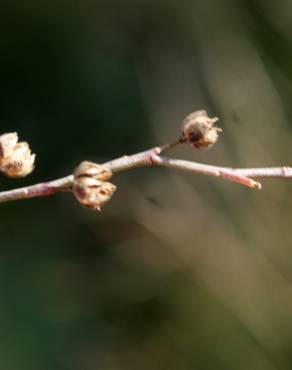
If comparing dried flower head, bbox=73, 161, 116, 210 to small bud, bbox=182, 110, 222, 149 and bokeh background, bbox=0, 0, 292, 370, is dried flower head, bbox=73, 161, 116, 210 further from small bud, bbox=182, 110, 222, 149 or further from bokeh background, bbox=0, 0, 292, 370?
bokeh background, bbox=0, 0, 292, 370

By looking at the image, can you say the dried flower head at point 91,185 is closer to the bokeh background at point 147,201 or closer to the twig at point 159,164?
the twig at point 159,164

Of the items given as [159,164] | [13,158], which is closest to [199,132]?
[159,164]

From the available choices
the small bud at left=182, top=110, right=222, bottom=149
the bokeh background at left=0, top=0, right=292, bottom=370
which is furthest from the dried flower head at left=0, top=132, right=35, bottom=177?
the bokeh background at left=0, top=0, right=292, bottom=370

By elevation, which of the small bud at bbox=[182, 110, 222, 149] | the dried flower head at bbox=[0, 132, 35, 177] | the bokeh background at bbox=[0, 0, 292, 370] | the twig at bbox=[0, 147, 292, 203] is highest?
the bokeh background at bbox=[0, 0, 292, 370]

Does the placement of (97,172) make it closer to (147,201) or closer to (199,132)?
(199,132)

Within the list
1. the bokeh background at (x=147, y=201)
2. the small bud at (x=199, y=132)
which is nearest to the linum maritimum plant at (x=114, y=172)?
the small bud at (x=199, y=132)

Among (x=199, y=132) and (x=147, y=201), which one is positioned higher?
(x=147, y=201)

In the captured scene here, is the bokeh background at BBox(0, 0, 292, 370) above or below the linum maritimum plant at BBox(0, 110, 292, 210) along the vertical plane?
above
